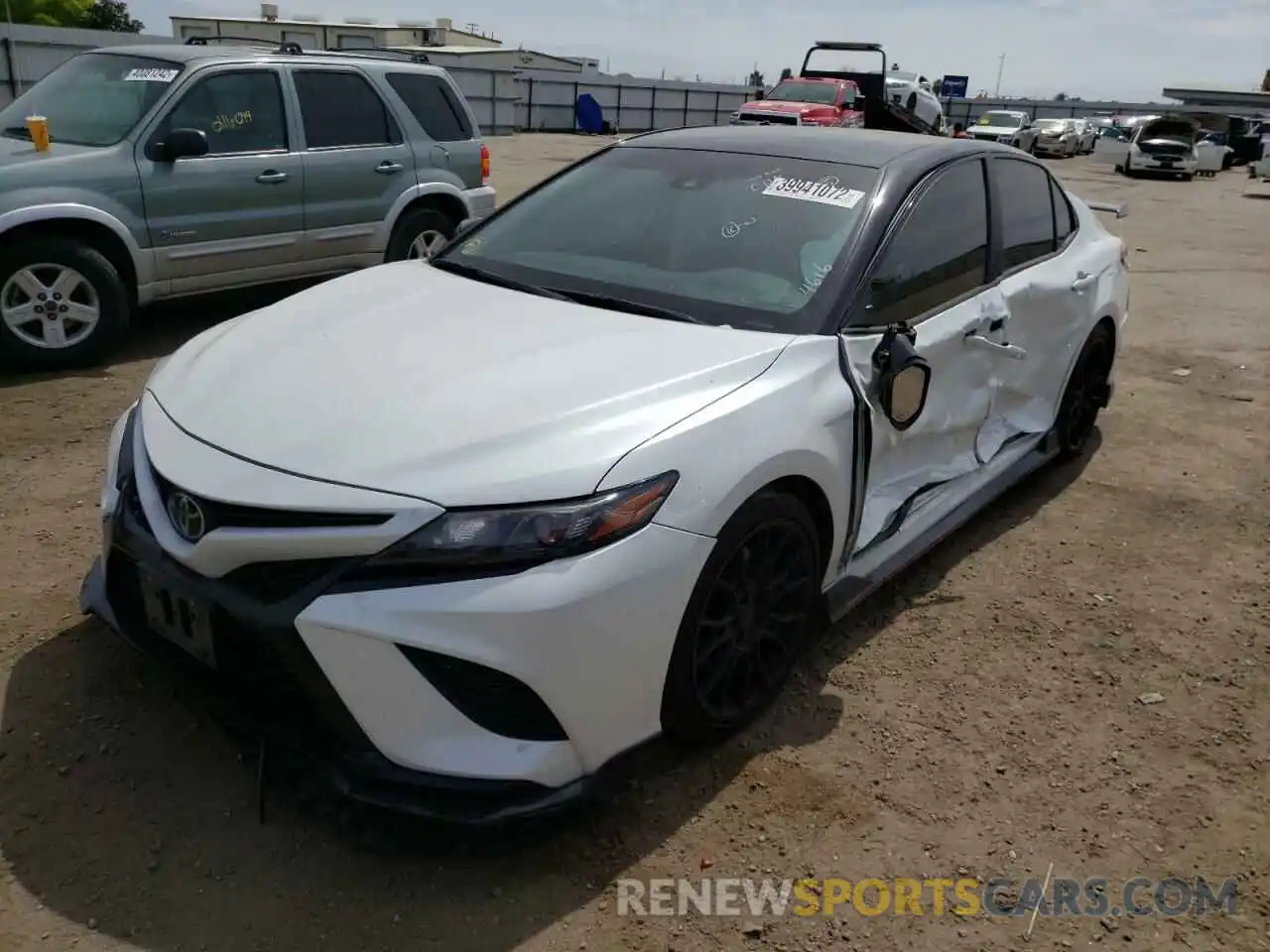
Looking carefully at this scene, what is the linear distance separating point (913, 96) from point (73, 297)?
22905 mm

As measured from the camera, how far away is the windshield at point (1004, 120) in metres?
34.4

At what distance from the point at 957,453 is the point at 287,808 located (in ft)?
8.21

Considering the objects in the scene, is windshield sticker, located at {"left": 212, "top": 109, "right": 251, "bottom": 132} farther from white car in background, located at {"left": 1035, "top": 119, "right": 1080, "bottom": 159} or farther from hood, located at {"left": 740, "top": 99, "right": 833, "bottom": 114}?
white car in background, located at {"left": 1035, "top": 119, "right": 1080, "bottom": 159}

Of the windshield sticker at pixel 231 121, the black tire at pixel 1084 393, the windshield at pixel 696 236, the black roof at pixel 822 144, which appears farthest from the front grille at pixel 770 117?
the windshield at pixel 696 236

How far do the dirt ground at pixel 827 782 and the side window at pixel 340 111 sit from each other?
3.12 metres

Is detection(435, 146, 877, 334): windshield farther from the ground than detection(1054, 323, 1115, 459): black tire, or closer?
farther from the ground

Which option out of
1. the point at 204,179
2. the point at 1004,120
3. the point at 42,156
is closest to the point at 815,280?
the point at 204,179

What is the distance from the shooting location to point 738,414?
2.57 m

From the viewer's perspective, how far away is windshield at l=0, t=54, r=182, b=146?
598 centimetres

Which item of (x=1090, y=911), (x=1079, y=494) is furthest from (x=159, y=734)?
(x=1079, y=494)

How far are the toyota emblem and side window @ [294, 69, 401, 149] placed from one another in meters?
4.95

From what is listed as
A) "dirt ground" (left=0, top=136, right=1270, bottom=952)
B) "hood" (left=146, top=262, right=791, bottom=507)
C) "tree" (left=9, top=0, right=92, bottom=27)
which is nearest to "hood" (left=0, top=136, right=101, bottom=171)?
"dirt ground" (left=0, top=136, right=1270, bottom=952)

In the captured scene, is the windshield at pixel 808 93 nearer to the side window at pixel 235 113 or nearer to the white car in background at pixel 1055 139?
the side window at pixel 235 113

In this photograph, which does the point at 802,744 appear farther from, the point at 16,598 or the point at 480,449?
the point at 16,598
